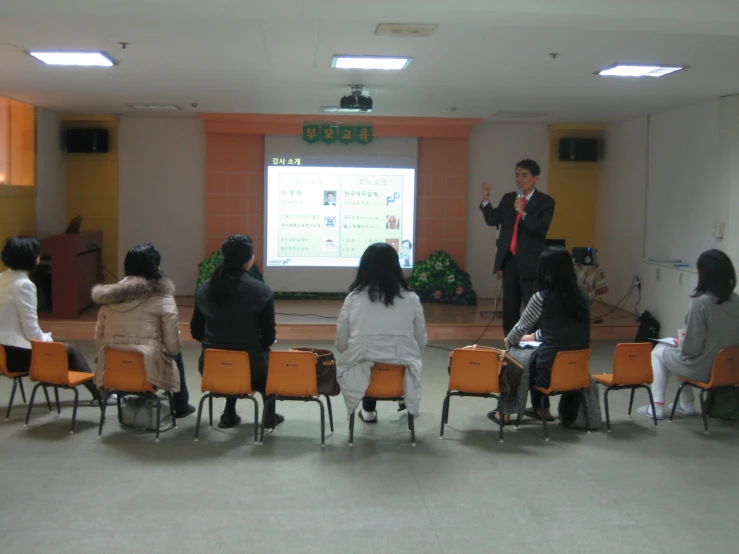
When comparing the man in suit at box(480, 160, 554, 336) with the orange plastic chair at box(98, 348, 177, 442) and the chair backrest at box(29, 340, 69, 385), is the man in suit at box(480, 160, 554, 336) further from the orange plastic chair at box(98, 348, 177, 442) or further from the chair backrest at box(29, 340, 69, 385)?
the chair backrest at box(29, 340, 69, 385)

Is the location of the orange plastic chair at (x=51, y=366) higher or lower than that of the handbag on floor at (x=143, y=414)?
higher

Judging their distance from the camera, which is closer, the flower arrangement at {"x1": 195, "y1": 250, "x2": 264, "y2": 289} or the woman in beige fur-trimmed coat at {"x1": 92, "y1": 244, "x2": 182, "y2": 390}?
the woman in beige fur-trimmed coat at {"x1": 92, "y1": 244, "x2": 182, "y2": 390}

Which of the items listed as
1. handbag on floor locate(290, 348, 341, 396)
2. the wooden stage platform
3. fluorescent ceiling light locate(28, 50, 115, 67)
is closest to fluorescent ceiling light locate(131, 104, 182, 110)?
the wooden stage platform

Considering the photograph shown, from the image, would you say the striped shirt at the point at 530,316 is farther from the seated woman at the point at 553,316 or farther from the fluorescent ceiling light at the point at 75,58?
the fluorescent ceiling light at the point at 75,58

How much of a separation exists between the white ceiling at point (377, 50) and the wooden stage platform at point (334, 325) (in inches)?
90.9

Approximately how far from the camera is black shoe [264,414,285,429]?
15.3ft

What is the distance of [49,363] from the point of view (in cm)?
455

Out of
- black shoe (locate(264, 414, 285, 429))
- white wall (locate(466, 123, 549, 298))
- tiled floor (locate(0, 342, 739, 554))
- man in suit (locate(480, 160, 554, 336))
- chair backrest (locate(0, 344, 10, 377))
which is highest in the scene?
white wall (locate(466, 123, 549, 298))

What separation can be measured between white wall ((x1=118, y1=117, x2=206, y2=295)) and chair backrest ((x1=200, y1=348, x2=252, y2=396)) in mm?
5800

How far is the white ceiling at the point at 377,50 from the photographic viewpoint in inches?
163

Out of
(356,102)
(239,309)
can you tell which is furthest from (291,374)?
(356,102)

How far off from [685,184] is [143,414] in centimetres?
597

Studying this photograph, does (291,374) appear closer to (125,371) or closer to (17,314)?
(125,371)

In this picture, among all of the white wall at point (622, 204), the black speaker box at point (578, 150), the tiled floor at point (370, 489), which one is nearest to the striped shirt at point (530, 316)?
the tiled floor at point (370, 489)
